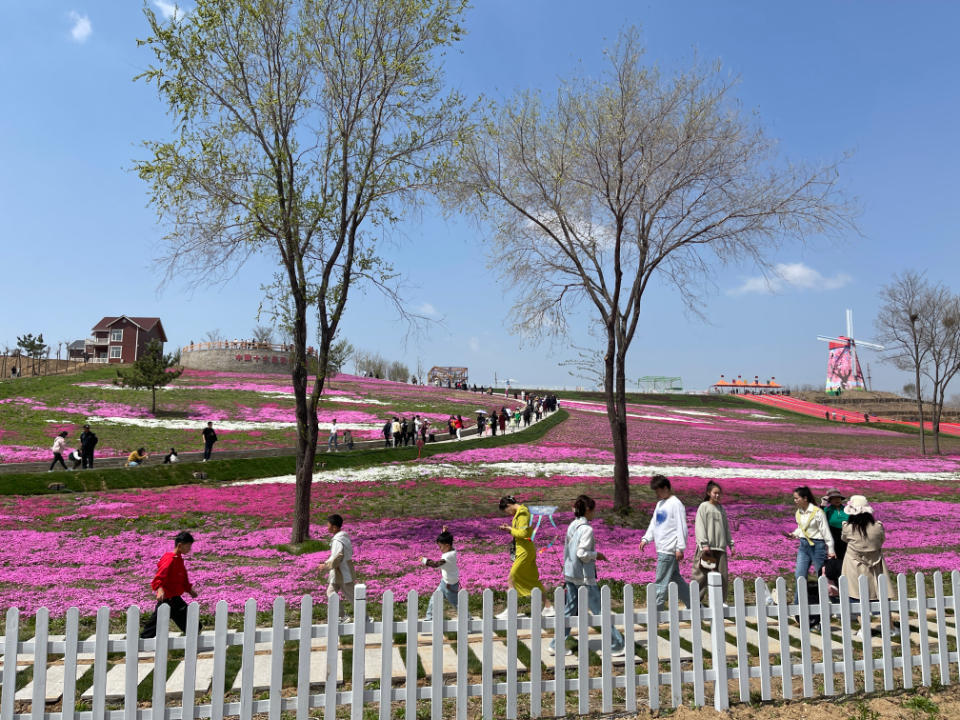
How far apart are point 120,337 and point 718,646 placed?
97131mm

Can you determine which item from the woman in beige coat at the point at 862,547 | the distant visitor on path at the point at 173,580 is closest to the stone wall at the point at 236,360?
the distant visitor on path at the point at 173,580

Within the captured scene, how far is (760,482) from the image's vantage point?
25.1m

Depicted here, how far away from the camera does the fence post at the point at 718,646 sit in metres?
5.66

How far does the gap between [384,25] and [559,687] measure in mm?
15050

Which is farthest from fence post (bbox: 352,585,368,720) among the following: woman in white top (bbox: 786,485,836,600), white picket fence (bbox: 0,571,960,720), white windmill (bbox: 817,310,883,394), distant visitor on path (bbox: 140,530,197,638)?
white windmill (bbox: 817,310,883,394)

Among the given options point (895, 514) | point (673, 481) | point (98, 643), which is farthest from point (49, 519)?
point (895, 514)

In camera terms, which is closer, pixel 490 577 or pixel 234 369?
pixel 490 577

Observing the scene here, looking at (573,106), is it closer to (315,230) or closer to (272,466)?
(315,230)

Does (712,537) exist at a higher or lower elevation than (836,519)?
lower

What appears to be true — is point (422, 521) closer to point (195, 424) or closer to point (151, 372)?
point (195, 424)

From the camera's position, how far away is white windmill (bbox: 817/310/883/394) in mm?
116206

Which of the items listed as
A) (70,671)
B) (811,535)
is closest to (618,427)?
(811,535)

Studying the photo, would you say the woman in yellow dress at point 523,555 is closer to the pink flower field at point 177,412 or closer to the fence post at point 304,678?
the fence post at point 304,678

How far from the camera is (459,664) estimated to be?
5242mm
